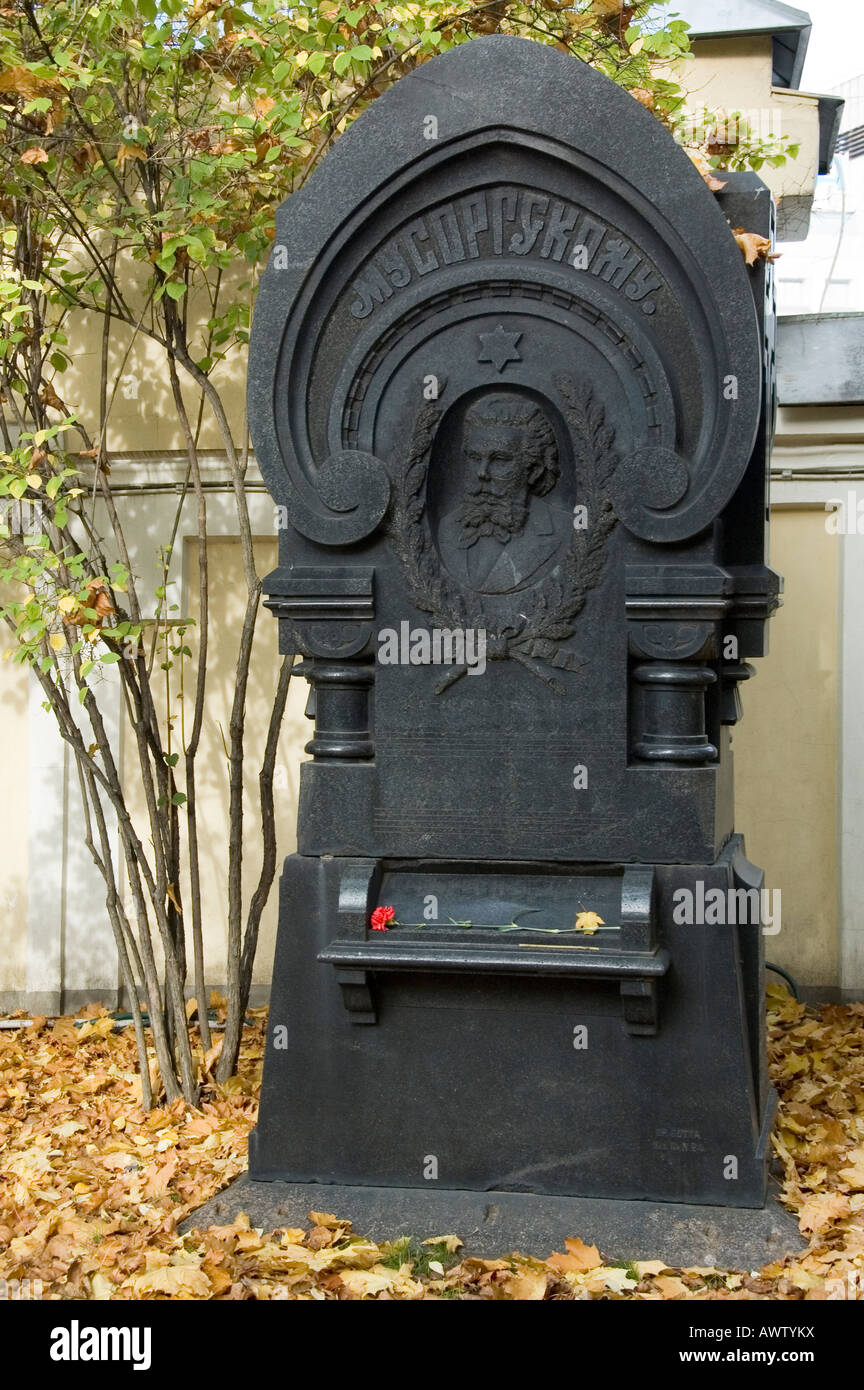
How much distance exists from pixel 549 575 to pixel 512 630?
0.20 meters

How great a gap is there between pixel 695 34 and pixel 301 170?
4523mm

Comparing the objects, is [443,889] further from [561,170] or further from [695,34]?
[695,34]

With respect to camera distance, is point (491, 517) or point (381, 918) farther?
point (491, 517)

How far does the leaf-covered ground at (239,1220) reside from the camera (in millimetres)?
3674

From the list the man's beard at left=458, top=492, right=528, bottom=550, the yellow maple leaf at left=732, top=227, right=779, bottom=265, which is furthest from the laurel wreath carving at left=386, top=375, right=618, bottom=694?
the yellow maple leaf at left=732, top=227, right=779, bottom=265

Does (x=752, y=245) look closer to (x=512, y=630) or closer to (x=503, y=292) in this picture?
(x=503, y=292)

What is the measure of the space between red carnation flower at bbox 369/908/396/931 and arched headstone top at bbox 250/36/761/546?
1102 millimetres

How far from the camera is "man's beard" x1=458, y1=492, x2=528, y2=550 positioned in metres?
4.21

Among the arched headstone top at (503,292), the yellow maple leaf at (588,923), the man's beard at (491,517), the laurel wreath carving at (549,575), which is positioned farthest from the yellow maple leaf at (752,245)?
the yellow maple leaf at (588,923)

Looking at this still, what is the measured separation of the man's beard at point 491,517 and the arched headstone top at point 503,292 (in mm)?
261

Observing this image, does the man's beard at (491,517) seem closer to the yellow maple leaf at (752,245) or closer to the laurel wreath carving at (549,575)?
the laurel wreath carving at (549,575)

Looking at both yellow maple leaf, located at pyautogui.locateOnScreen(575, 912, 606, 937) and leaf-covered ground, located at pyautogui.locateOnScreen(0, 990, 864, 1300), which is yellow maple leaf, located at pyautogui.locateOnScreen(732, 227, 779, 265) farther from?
leaf-covered ground, located at pyautogui.locateOnScreen(0, 990, 864, 1300)

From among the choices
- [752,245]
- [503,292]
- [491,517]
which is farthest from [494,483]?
[752,245]

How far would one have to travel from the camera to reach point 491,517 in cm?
424
